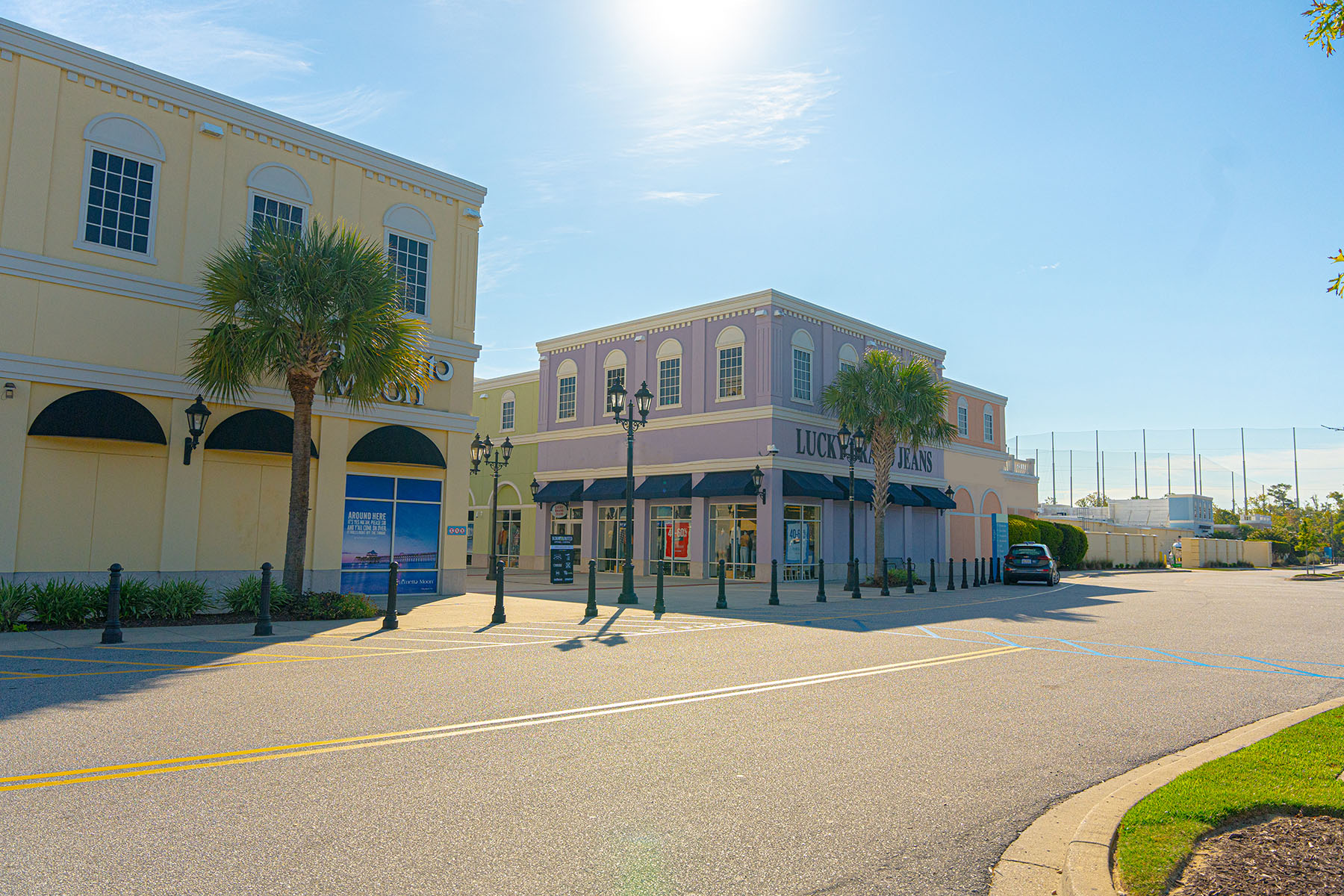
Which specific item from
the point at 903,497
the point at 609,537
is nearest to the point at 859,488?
the point at 903,497

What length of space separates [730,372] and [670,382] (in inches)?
118

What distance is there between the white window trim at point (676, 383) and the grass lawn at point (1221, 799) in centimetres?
2770

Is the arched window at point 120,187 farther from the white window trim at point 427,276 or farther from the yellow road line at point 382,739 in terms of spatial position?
the yellow road line at point 382,739

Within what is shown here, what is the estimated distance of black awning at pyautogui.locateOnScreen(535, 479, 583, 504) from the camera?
1401 inches

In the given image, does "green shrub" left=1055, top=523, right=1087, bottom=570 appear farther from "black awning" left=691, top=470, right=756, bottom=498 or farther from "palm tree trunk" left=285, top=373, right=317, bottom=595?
"palm tree trunk" left=285, top=373, right=317, bottom=595

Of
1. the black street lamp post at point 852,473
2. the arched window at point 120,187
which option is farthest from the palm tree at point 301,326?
the black street lamp post at point 852,473

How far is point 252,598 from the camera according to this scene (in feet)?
49.6

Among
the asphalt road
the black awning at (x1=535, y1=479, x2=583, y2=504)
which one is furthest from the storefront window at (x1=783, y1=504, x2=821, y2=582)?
the asphalt road

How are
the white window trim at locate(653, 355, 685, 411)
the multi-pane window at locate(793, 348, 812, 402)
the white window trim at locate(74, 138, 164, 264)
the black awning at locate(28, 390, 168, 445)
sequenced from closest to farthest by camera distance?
the black awning at locate(28, 390, 168, 445)
the white window trim at locate(74, 138, 164, 264)
the multi-pane window at locate(793, 348, 812, 402)
the white window trim at locate(653, 355, 685, 411)

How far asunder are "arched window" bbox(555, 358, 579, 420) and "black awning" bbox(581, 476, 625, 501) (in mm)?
3709

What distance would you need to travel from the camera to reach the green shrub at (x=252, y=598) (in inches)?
595

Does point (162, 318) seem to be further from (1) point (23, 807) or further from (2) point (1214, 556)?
(2) point (1214, 556)

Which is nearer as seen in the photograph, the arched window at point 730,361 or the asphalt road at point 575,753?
the asphalt road at point 575,753

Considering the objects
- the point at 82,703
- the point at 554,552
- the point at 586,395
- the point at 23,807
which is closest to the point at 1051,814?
the point at 23,807
